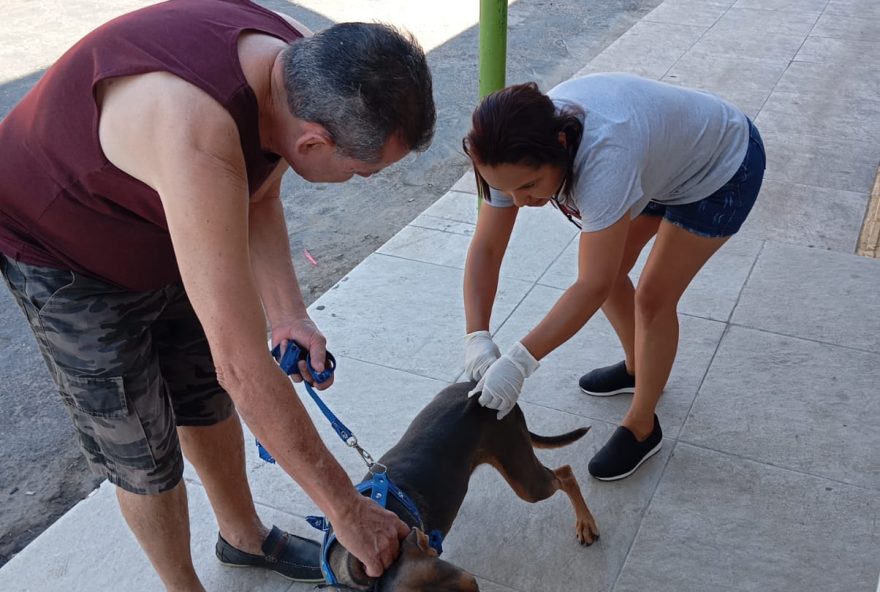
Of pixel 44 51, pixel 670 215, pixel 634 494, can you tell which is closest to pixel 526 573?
pixel 634 494

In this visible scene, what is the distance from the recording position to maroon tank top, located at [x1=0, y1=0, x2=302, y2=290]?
5.82 feet

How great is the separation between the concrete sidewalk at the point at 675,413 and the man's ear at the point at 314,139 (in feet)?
5.38

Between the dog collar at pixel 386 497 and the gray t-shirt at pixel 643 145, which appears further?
the gray t-shirt at pixel 643 145

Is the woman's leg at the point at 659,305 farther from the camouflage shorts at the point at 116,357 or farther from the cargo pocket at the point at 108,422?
the cargo pocket at the point at 108,422

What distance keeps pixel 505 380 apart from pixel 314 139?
1.07 meters

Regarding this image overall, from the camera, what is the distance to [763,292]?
4309 mm

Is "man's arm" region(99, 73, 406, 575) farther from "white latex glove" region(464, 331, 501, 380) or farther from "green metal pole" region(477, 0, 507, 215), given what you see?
"green metal pole" region(477, 0, 507, 215)

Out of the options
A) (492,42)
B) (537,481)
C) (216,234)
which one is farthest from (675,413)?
(216,234)

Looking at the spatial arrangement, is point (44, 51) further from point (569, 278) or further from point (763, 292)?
point (763, 292)

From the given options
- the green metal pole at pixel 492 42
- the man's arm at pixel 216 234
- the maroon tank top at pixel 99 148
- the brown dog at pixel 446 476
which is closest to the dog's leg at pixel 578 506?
the brown dog at pixel 446 476

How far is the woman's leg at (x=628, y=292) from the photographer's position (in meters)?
3.17

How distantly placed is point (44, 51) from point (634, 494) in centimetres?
726

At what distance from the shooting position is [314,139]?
5.82 ft

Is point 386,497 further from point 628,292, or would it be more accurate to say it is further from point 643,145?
point 628,292
